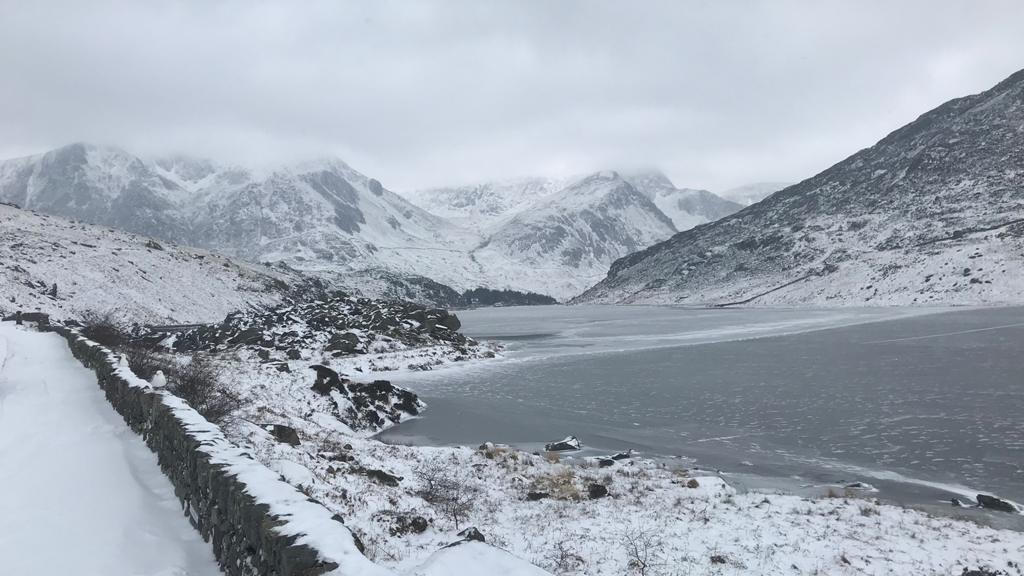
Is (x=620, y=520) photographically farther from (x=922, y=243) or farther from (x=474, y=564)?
(x=922, y=243)

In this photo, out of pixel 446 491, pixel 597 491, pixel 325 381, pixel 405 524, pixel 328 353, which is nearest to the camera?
pixel 405 524

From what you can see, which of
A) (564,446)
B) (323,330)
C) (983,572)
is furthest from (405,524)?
(323,330)

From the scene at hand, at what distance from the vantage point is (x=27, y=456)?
12.5 meters

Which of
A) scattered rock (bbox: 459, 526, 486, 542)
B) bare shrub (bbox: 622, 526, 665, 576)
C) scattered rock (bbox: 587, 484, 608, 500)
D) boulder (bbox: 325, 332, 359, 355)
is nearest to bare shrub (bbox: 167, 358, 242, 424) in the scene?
scattered rock (bbox: 459, 526, 486, 542)

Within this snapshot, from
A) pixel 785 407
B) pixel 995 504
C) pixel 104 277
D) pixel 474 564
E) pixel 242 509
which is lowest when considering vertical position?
pixel 785 407

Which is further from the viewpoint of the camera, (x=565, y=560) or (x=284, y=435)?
(x=284, y=435)

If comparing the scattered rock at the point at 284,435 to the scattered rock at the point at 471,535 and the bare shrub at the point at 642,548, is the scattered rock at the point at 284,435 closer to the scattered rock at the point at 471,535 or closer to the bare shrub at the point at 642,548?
the scattered rock at the point at 471,535

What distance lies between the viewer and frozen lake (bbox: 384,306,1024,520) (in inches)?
802

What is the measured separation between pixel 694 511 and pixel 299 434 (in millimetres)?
13296

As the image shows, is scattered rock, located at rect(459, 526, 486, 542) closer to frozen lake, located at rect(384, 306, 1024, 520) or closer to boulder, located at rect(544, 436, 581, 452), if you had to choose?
frozen lake, located at rect(384, 306, 1024, 520)

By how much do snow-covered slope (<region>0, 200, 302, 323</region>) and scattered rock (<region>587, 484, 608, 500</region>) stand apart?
62.2 m

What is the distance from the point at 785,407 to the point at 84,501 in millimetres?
29178

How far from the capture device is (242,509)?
7.49m

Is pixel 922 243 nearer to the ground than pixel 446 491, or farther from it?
farther from it
